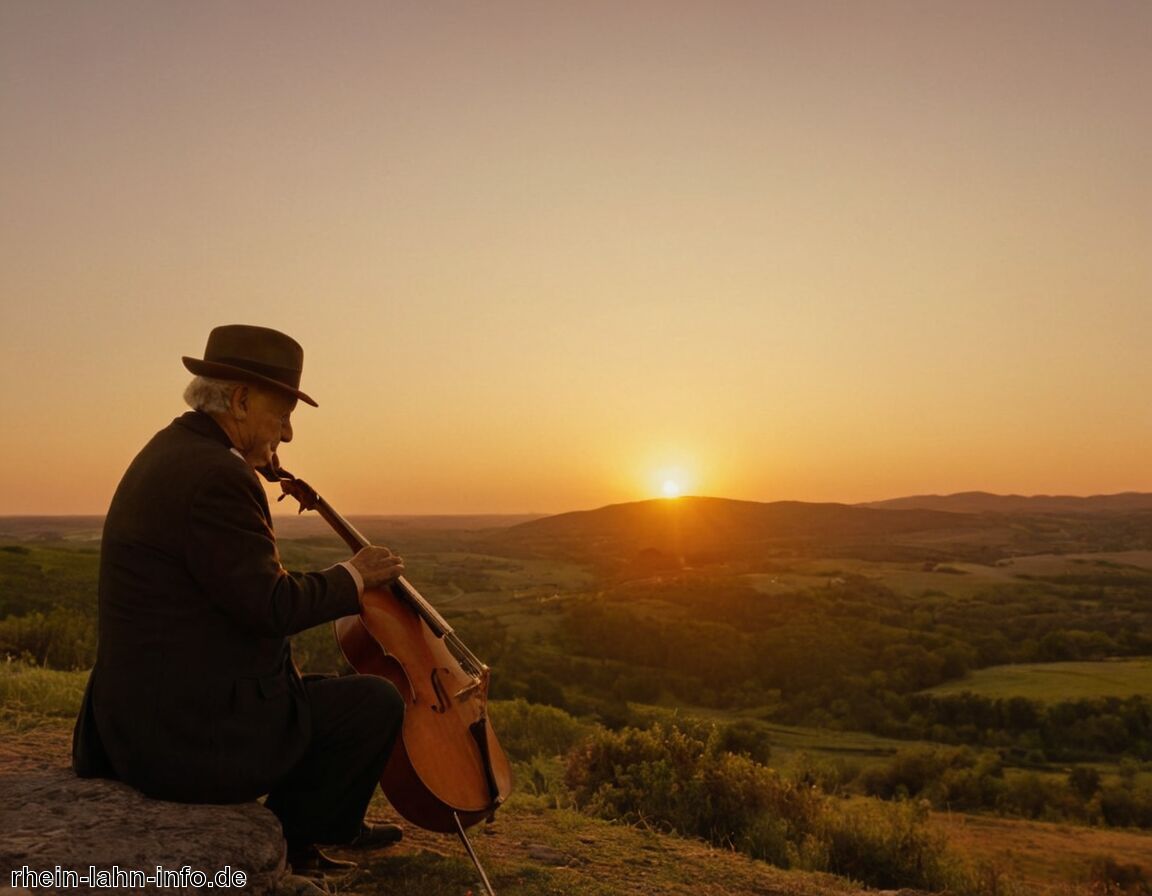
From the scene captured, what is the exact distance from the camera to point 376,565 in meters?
3.85

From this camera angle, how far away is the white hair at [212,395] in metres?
3.65

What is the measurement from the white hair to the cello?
0.38 metres

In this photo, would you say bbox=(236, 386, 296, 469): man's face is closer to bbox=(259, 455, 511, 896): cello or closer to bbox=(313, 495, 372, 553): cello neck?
bbox=(259, 455, 511, 896): cello

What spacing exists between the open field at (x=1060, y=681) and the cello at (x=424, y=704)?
58909mm

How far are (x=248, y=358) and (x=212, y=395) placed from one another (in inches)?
8.6

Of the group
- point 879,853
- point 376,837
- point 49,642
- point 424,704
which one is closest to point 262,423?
point 424,704

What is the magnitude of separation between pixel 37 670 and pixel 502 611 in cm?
6467

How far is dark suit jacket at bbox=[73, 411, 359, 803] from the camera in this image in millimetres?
3289

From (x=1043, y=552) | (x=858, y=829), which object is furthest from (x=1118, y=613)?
(x=858, y=829)

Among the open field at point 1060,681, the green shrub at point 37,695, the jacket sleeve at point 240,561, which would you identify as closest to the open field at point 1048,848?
the green shrub at point 37,695

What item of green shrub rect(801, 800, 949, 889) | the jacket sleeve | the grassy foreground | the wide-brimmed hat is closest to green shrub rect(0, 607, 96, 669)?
the grassy foreground

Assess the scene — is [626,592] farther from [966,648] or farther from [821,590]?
[966,648]

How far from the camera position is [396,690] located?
393 cm

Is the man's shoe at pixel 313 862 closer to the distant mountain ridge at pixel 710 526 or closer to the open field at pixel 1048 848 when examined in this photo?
the open field at pixel 1048 848
